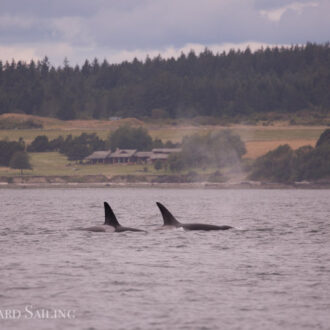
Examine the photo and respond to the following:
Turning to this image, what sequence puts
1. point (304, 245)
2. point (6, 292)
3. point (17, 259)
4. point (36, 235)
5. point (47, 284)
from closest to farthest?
point (6, 292), point (47, 284), point (17, 259), point (304, 245), point (36, 235)

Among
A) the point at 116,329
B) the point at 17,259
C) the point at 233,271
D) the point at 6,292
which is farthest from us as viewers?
the point at 17,259

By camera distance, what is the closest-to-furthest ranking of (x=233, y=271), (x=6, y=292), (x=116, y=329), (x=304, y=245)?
(x=116, y=329) → (x=6, y=292) → (x=233, y=271) → (x=304, y=245)

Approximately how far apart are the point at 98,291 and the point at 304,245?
18.1 metres

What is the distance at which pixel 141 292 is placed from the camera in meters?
27.0

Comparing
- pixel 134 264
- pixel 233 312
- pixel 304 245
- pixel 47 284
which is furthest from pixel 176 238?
pixel 233 312

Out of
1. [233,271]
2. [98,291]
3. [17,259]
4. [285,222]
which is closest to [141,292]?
[98,291]

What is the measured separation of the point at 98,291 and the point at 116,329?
17.2ft

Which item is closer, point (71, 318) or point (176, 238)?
point (71, 318)

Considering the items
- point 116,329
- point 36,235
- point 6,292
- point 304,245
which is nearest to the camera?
point 116,329

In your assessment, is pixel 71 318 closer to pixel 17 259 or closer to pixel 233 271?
pixel 233 271

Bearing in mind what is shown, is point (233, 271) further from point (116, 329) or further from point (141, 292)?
point (116, 329)

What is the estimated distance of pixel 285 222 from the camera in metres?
64.0

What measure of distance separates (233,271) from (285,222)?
108 ft

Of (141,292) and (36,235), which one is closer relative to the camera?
(141,292)
